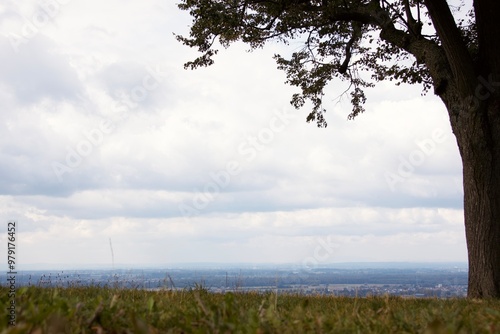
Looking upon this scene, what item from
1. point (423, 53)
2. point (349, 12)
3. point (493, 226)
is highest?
point (349, 12)

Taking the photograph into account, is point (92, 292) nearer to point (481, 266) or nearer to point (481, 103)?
point (481, 266)

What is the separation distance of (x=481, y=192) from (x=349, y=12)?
5761 millimetres

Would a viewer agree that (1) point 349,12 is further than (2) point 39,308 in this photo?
Yes

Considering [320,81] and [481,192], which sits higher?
[320,81]

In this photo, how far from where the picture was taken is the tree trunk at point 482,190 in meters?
11.5

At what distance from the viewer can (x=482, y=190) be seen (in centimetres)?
1168

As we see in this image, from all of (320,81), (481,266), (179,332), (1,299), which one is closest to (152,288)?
(1,299)

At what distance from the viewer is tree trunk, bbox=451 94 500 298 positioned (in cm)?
1155

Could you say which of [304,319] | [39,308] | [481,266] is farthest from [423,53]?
[39,308]

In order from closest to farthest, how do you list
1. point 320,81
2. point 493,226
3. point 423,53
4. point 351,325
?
point 351,325
point 493,226
point 423,53
point 320,81

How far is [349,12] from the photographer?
46.2ft

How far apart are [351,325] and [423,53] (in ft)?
34.5

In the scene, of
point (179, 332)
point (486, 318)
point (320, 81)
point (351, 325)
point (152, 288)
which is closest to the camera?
point (179, 332)

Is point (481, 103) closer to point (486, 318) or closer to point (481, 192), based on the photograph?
point (481, 192)
